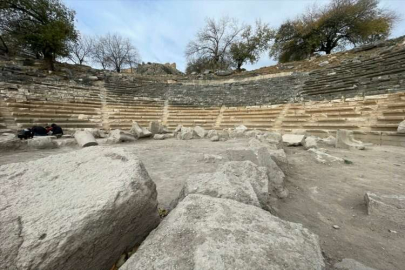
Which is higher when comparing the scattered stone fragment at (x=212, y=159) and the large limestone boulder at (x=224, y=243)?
the large limestone boulder at (x=224, y=243)

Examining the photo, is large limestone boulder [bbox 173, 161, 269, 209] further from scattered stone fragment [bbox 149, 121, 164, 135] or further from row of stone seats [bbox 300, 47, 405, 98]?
row of stone seats [bbox 300, 47, 405, 98]

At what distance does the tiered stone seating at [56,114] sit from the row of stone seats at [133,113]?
921mm

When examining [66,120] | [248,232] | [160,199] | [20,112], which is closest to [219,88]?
[66,120]

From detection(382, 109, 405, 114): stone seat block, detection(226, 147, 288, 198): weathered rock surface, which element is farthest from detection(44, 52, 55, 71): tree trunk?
detection(382, 109, 405, 114): stone seat block

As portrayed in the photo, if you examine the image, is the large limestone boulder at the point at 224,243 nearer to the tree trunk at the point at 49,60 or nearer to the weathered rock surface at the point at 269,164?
the weathered rock surface at the point at 269,164

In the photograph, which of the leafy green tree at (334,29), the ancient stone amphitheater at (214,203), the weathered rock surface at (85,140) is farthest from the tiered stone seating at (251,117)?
the leafy green tree at (334,29)

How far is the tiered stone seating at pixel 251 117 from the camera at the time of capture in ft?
37.7

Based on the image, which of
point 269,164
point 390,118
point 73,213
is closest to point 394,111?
point 390,118

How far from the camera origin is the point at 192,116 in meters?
14.0

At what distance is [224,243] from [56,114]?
43.9 ft

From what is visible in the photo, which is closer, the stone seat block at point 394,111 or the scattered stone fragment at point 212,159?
the scattered stone fragment at point 212,159

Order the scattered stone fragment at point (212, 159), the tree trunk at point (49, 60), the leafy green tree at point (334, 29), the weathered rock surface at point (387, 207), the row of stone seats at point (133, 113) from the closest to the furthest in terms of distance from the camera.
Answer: the weathered rock surface at point (387, 207)
the scattered stone fragment at point (212, 159)
the row of stone seats at point (133, 113)
the tree trunk at point (49, 60)
the leafy green tree at point (334, 29)

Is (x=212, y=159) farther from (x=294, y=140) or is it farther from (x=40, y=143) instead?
(x=40, y=143)

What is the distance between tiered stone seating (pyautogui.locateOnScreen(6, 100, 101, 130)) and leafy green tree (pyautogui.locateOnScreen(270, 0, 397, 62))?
78.3 feet
